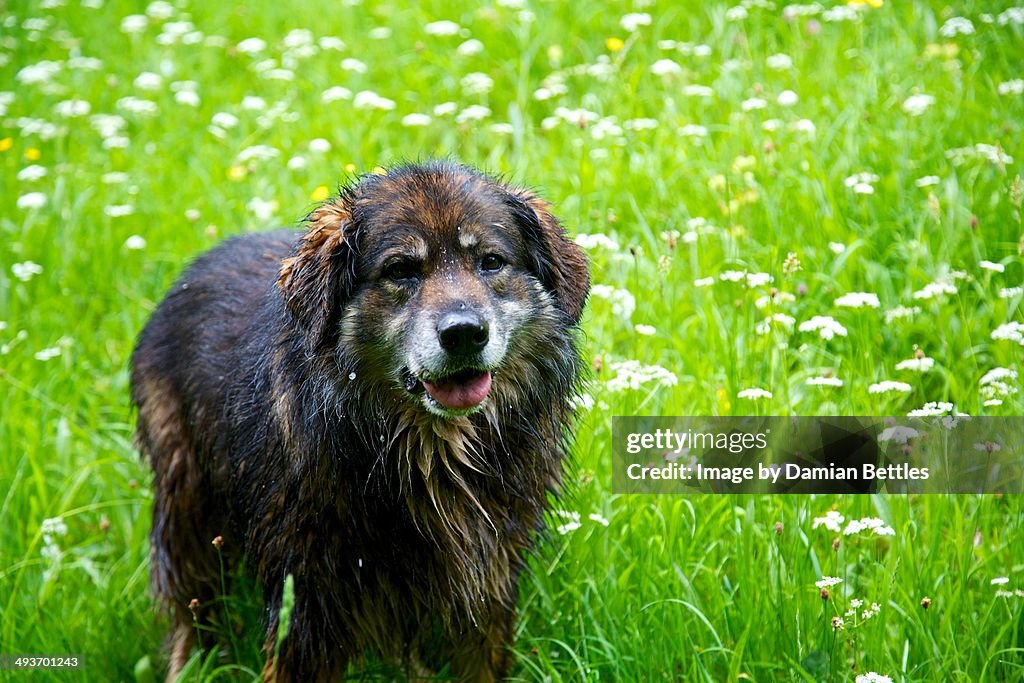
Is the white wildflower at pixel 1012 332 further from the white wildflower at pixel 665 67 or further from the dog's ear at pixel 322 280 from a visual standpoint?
the white wildflower at pixel 665 67

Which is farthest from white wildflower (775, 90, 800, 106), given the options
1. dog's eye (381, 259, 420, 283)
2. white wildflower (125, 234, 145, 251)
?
white wildflower (125, 234, 145, 251)

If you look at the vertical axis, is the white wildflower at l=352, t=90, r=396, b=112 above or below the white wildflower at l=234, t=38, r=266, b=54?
below

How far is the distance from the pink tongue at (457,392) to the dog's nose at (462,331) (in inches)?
5.8

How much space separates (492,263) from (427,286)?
256mm

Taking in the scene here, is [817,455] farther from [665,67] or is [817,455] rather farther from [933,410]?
[665,67]

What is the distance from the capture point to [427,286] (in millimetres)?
3240

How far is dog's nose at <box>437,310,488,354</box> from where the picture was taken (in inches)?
120

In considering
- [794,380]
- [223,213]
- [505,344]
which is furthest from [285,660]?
[223,213]

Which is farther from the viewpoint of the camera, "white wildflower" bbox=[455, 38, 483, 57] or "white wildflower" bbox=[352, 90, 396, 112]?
"white wildflower" bbox=[455, 38, 483, 57]

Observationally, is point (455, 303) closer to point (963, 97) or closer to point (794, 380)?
point (794, 380)

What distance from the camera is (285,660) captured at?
3.42m

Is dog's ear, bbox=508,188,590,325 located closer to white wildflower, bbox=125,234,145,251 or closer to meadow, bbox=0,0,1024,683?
meadow, bbox=0,0,1024,683

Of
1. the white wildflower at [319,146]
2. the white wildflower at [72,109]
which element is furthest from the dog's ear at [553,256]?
the white wildflower at [72,109]

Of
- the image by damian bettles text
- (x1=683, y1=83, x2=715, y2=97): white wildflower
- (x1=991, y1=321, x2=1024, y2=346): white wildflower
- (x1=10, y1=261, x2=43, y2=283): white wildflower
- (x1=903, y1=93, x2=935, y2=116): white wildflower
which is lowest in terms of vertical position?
the image by damian bettles text
